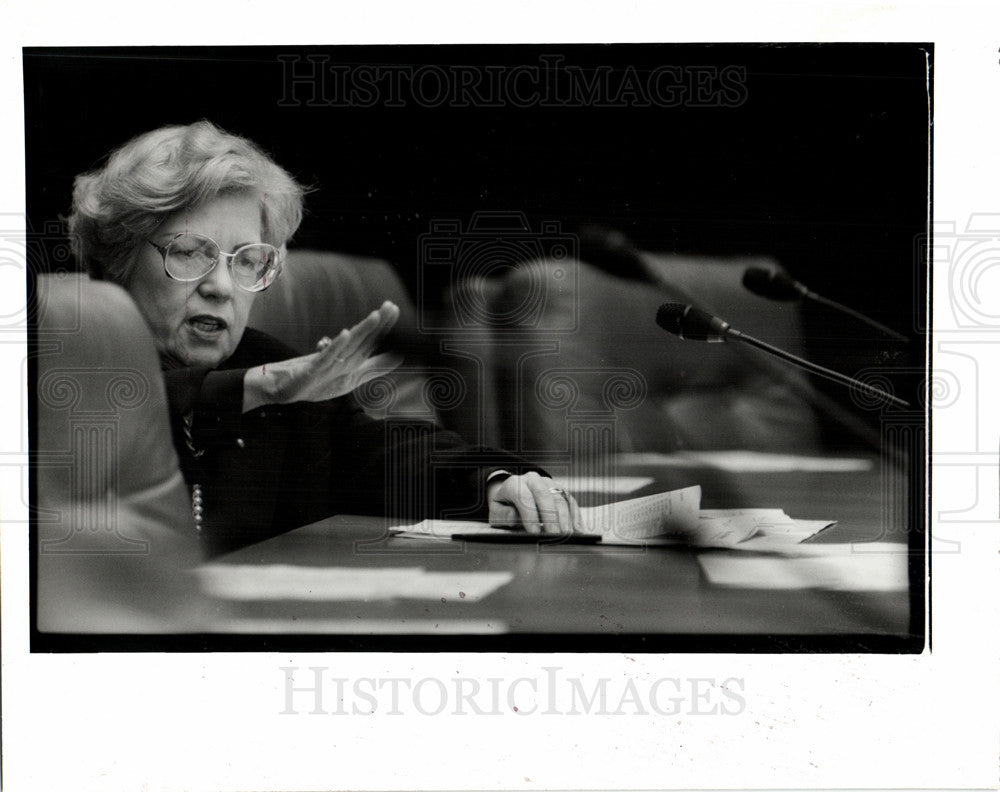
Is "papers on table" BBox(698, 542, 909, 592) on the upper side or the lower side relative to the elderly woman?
lower

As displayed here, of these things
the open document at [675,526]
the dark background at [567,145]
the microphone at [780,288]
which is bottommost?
the open document at [675,526]

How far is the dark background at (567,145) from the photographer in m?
1.95

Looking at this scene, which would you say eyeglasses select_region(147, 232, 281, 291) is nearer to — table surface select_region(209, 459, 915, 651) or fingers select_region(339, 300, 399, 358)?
fingers select_region(339, 300, 399, 358)

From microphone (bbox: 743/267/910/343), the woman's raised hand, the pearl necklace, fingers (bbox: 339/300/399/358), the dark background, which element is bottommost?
the pearl necklace

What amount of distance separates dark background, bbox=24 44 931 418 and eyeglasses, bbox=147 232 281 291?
100 mm

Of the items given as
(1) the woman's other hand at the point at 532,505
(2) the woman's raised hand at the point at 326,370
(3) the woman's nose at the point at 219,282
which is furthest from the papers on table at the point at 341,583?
(3) the woman's nose at the point at 219,282

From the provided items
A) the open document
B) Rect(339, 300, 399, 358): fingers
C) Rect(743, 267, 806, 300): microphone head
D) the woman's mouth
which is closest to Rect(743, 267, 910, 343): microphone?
Rect(743, 267, 806, 300): microphone head

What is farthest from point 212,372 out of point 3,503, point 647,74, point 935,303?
point 935,303

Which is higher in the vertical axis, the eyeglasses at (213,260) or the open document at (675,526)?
the eyeglasses at (213,260)

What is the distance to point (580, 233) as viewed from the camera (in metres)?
1.96

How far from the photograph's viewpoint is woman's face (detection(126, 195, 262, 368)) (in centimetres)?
196

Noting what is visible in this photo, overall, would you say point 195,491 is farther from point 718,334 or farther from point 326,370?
point 718,334

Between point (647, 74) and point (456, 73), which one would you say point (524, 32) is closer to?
point (456, 73)

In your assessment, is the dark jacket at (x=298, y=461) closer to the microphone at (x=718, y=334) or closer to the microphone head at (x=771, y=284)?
the microphone at (x=718, y=334)
